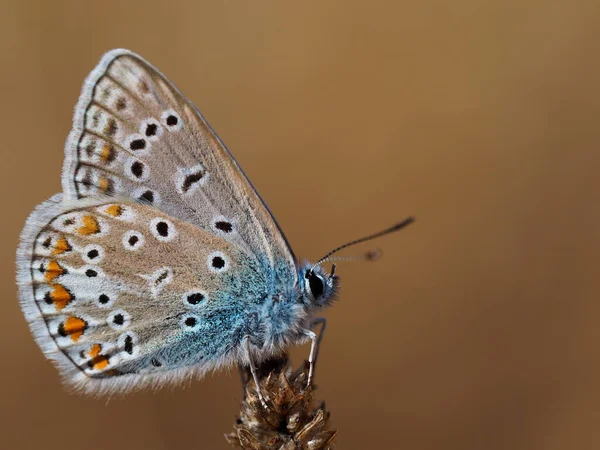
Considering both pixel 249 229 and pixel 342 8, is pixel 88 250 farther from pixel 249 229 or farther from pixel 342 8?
pixel 342 8

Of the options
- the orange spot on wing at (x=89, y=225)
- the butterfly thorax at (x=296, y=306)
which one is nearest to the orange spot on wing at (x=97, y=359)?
the orange spot on wing at (x=89, y=225)

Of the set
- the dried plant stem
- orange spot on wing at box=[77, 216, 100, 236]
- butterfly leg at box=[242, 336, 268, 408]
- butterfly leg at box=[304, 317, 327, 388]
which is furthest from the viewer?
orange spot on wing at box=[77, 216, 100, 236]

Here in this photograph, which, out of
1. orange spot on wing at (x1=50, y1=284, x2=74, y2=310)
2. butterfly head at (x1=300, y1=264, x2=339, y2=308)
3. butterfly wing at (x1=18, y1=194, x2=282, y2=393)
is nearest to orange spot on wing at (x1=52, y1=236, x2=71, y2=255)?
butterfly wing at (x1=18, y1=194, x2=282, y2=393)

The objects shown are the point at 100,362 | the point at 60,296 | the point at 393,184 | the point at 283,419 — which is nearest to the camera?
the point at 283,419

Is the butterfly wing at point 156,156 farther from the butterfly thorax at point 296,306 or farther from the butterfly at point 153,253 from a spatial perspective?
the butterfly thorax at point 296,306

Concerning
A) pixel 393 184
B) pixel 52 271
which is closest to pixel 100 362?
pixel 52 271

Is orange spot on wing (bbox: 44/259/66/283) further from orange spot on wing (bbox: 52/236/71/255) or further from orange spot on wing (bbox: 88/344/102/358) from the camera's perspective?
orange spot on wing (bbox: 88/344/102/358)

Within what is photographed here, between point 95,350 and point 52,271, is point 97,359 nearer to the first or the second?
point 95,350

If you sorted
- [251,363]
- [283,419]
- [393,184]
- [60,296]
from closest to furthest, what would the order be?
1. [283,419]
2. [251,363]
3. [60,296]
4. [393,184]
